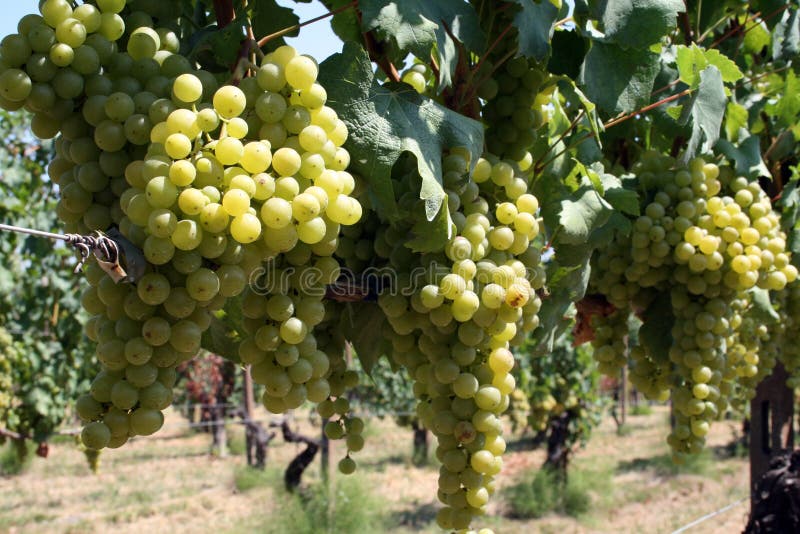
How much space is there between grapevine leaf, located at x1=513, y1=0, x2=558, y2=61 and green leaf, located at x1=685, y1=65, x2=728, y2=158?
62 cm

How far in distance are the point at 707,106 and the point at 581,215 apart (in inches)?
23.3

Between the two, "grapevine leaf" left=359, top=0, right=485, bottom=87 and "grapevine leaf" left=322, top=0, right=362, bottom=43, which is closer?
"grapevine leaf" left=359, top=0, right=485, bottom=87

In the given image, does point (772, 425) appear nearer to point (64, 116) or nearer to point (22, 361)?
point (64, 116)

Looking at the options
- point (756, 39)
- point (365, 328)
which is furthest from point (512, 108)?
point (756, 39)

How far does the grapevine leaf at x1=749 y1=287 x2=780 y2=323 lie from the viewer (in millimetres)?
2660

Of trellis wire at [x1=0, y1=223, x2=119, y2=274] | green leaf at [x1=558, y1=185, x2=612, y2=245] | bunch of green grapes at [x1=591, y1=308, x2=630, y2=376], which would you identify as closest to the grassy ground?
bunch of green grapes at [x1=591, y1=308, x2=630, y2=376]

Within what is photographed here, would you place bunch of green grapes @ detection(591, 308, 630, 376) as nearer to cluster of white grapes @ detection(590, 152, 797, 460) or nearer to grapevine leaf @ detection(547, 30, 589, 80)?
cluster of white grapes @ detection(590, 152, 797, 460)

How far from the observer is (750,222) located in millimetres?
2396

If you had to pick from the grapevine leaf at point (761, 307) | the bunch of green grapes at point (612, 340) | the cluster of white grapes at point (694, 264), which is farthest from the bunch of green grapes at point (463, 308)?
the grapevine leaf at point (761, 307)

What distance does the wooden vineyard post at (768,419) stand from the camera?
157 inches

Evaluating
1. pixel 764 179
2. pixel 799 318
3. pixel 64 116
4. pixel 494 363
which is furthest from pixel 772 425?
pixel 64 116

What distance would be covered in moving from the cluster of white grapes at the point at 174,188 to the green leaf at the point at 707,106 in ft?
3.97

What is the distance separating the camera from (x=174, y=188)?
3.03 feet

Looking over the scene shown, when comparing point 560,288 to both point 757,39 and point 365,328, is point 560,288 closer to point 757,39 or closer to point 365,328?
point 365,328
